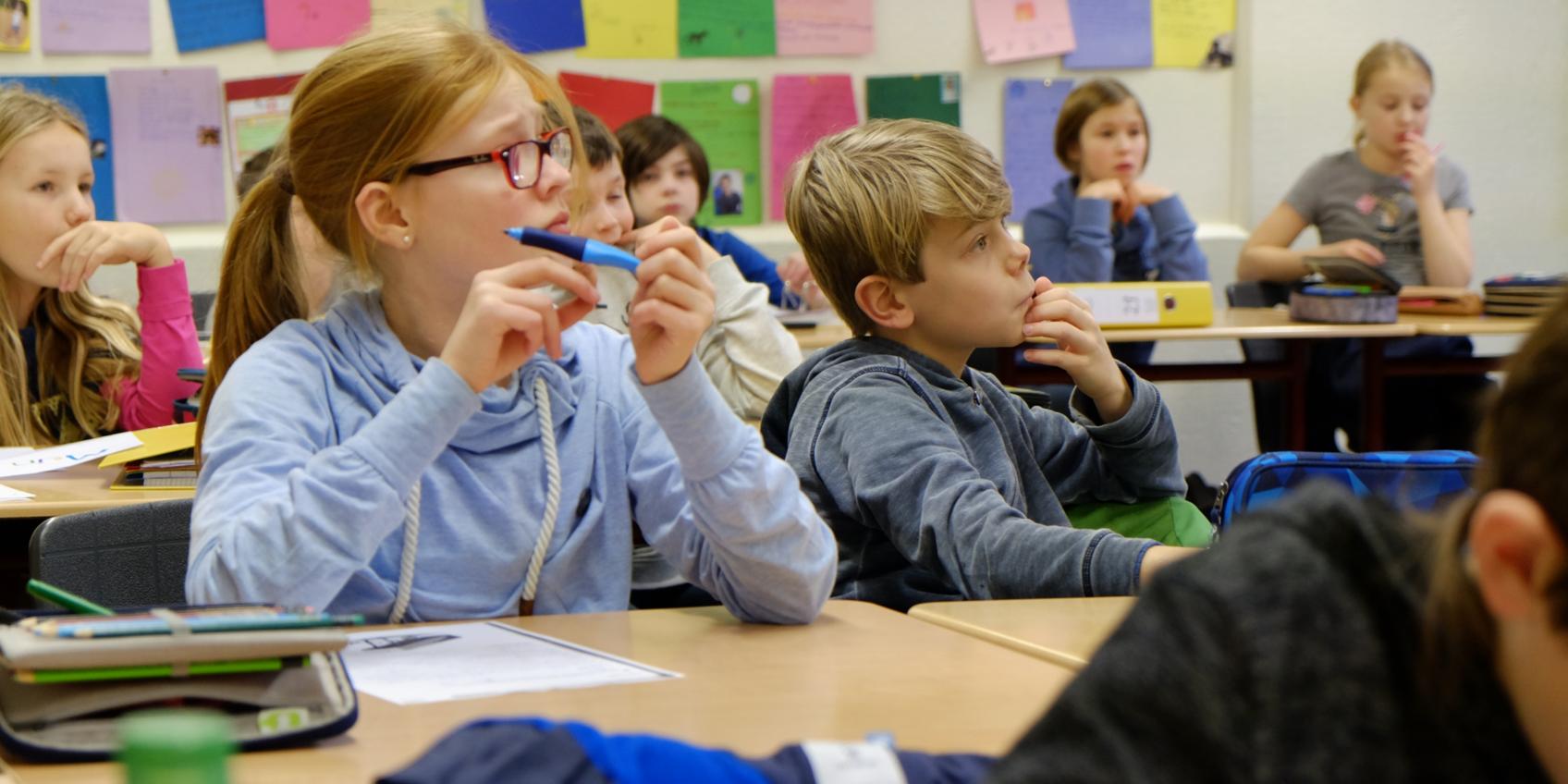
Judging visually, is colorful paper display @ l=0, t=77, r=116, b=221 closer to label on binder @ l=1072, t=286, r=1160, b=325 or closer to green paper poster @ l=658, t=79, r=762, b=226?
green paper poster @ l=658, t=79, r=762, b=226

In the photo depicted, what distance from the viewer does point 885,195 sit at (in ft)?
6.02

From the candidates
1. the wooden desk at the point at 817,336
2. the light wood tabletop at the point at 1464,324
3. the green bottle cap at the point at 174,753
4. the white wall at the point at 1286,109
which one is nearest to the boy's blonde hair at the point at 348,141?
the green bottle cap at the point at 174,753

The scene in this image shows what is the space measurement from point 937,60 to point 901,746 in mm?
4446

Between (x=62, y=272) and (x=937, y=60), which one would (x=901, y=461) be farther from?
(x=937, y=60)

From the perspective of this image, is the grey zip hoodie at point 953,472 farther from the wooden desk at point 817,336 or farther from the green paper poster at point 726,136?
the green paper poster at point 726,136

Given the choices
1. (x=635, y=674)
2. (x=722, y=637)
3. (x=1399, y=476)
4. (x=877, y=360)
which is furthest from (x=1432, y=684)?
(x=877, y=360)

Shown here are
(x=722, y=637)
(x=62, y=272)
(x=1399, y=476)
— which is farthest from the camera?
(x=62, y=272)

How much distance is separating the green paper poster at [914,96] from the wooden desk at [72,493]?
3230 mm

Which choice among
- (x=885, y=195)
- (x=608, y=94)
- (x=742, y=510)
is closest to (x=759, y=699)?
(x=742, y=510)

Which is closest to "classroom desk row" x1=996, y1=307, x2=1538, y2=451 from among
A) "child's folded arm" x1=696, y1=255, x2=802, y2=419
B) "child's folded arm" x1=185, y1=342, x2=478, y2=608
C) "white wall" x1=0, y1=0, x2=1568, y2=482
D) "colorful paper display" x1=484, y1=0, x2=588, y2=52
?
"child's folded arm" x1=696, y1=255, x2=802, y2=419

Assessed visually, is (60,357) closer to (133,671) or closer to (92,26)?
(133,671)

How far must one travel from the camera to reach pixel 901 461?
64.0 inches

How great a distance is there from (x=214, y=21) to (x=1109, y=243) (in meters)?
2.75

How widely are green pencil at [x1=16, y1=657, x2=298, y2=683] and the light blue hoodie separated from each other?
0.88 feet
